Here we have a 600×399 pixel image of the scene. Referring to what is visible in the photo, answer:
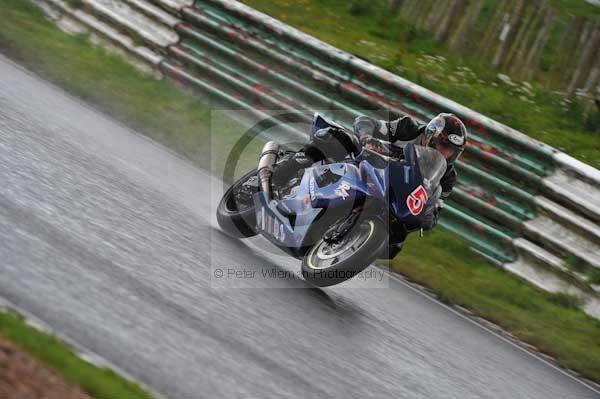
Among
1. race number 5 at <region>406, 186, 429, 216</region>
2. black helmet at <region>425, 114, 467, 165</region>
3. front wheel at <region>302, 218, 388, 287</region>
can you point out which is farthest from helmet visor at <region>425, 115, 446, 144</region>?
front wheel at <region>302, 218, 388, 287</region>

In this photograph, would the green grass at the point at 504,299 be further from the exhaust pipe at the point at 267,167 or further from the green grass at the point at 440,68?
the green grass at the point at 440,68

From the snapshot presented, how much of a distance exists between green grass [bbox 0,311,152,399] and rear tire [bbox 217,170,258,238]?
3895 mm

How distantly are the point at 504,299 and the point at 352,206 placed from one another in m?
2.96

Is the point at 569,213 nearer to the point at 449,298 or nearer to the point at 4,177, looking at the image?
the point at 449,298

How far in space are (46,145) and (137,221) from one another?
5.55 ft

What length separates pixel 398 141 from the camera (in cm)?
736

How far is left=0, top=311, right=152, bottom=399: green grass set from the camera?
12.1 ft

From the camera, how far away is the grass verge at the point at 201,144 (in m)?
8.52

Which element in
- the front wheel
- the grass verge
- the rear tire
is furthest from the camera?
the grass verge

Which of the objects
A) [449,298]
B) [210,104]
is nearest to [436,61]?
[210,104]

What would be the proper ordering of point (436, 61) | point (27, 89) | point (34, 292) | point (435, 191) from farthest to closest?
point (436, 61)
point (27, 89)
point (435, 191)
point (34, 292)

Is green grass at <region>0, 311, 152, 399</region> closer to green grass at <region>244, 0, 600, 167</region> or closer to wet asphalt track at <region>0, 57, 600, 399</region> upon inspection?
wet asphalt track at <region>0, 57, 600, 399</region>

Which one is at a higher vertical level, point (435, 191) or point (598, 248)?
point (435, 191)

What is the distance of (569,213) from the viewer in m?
9.73
